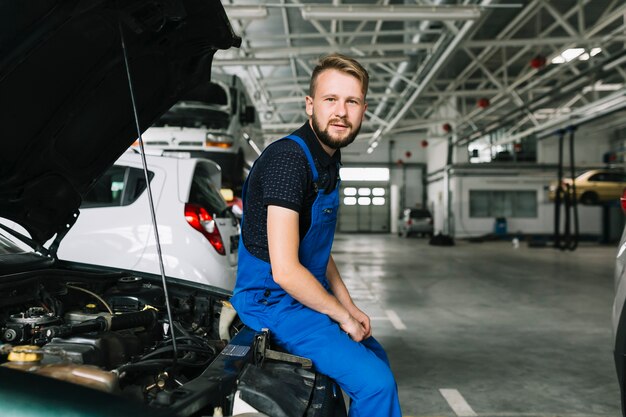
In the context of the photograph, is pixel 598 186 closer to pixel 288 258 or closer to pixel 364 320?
pixel 364 320

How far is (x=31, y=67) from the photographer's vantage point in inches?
66.6

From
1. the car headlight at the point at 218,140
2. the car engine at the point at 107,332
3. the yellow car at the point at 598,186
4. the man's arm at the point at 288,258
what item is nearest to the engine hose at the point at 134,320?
the car engine at the point at 107,332

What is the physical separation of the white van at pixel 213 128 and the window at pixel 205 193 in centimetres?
349

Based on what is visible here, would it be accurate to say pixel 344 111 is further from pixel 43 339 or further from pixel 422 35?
pixel 422 35

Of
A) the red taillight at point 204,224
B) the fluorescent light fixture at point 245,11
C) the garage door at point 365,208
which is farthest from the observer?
the garage door at point 365,208

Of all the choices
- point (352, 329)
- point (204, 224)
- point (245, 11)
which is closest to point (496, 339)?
point (204, 224)

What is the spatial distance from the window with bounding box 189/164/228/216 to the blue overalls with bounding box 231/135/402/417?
8.30 feet

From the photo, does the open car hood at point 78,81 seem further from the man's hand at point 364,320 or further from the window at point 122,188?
the window at point 122,188

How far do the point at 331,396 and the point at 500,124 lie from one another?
19612 millimetres

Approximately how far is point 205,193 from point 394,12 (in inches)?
230

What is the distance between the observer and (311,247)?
6.30 feet

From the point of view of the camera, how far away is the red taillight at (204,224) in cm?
431

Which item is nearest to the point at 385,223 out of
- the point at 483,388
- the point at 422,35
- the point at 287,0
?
the point at 422,35

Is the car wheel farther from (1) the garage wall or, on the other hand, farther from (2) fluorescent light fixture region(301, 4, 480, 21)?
(2) fluorescent light fixture region(301, 4, 480, 21)
